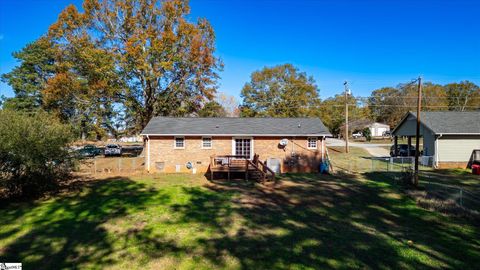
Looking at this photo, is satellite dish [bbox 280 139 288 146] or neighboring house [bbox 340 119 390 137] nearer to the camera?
satellite dish [bbox 280 139 288 146]

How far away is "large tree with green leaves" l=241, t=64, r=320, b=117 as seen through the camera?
44.7 m

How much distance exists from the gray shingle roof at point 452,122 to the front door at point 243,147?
14.3m

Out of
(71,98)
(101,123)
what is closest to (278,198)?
→ (101,123)

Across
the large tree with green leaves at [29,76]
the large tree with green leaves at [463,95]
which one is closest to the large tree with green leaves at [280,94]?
the large tree with green leaves at [29,76]

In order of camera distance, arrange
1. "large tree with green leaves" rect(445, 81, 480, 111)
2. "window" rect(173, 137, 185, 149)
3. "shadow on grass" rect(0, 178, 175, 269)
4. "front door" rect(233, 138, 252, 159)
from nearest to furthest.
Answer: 1. "shadow on grass" rect(0, 178, 175, 269)
2. "window" rect(173, 137, 185, 149)
3. "front door" rect(233, 138, 252, 159)
4. "large tree with green leaves" rect(445, 81, 480, 111)

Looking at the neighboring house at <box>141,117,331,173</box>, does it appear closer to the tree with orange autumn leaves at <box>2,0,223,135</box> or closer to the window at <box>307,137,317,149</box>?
the window at <box>307,137,317,149</box>

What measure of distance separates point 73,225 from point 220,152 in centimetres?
1256

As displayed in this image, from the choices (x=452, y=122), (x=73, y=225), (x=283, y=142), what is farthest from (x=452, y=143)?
(x=73, y=225)

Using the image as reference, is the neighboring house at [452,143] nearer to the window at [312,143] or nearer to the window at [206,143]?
the window at [312,143]

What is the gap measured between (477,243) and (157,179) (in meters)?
15.2

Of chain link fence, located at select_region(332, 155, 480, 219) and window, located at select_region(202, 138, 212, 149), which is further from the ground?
window, located at select_region(202, 138, 212, 149)

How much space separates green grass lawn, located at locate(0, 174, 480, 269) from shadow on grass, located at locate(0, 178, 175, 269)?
0.10 feet

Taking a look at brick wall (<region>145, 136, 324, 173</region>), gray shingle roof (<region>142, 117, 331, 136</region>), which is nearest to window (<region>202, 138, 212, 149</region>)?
brick wall (<region>145, 136, 324, 173</region>)

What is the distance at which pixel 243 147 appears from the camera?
2133 cm
